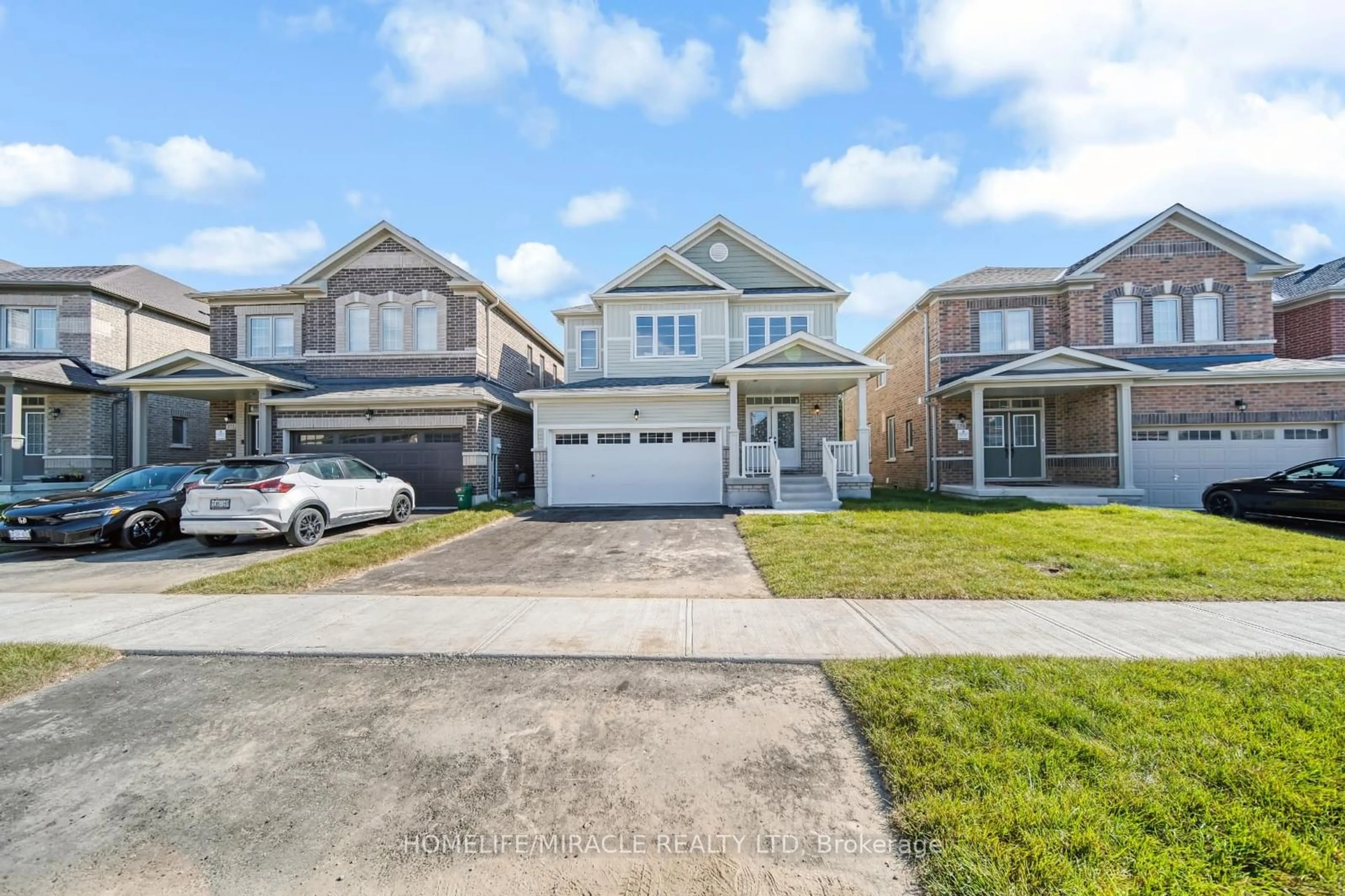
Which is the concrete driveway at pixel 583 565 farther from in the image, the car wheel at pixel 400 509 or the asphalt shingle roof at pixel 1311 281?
the asphalt shingle roof at pixel 1311 281

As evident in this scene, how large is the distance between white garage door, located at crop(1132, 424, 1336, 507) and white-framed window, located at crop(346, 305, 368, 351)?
22.4 meters

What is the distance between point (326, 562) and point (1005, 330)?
62.1ft

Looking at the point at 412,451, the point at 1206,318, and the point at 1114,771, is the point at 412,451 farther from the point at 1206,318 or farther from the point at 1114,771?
the point at 1206,318

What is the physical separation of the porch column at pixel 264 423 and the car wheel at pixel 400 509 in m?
5.16

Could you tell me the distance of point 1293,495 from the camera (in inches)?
436

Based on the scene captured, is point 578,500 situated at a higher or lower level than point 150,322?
lower

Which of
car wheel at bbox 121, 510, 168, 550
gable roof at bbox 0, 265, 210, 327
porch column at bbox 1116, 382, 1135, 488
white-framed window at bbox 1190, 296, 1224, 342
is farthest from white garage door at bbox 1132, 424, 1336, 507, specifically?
gable roof at bbox 0, 265, 210, 327

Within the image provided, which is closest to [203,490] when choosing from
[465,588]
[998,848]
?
[465,588]

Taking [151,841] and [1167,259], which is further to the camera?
[1167,259]

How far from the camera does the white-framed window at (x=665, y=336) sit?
17.3 m

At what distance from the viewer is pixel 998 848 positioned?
2.29 m

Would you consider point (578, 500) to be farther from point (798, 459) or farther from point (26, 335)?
point (26, 335)

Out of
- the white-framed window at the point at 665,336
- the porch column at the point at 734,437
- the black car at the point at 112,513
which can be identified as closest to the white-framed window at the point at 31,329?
the black car at the point at 112,513

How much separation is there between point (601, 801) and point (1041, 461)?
63.0 ft
